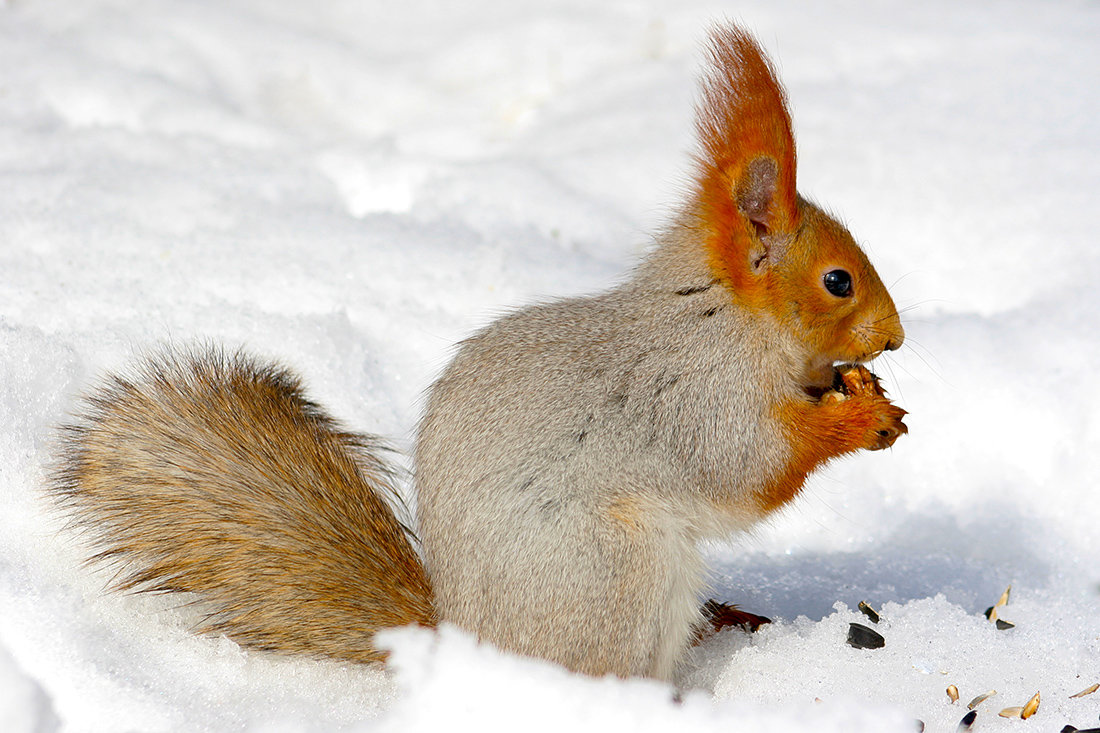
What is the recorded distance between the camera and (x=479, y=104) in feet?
A: 14.7

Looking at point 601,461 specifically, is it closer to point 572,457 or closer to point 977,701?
point 572,457

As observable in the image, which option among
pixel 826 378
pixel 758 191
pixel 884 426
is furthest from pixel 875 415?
pixel 758 191

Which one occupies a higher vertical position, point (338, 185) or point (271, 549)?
point (338, 185)

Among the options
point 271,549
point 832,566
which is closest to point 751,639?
point 832,566

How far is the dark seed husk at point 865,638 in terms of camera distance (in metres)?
2.09

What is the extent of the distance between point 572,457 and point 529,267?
159cm

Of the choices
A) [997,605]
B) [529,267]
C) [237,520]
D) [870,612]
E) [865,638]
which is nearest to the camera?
[237,520]

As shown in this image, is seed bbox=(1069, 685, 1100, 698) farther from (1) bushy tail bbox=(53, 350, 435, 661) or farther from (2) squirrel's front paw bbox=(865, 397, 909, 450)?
(1) bushy tail bbox=(53, 350, 435, 661)

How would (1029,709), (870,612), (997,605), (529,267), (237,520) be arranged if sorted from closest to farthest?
(1029,709)
(237,520)
(870,612)
(997,605)
(529,267)

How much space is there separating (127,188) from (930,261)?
102 inches

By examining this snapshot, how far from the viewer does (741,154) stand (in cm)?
193

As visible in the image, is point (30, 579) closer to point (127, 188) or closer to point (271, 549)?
point (271, 549)

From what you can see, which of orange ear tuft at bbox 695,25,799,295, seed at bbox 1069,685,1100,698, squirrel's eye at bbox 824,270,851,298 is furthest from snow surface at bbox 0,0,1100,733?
squirrel's eye at bbox 824,270,851,298

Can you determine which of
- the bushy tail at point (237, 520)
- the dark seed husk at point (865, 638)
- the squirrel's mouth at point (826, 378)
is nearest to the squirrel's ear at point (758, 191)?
the squirrel's mouth at point (826, 378)
